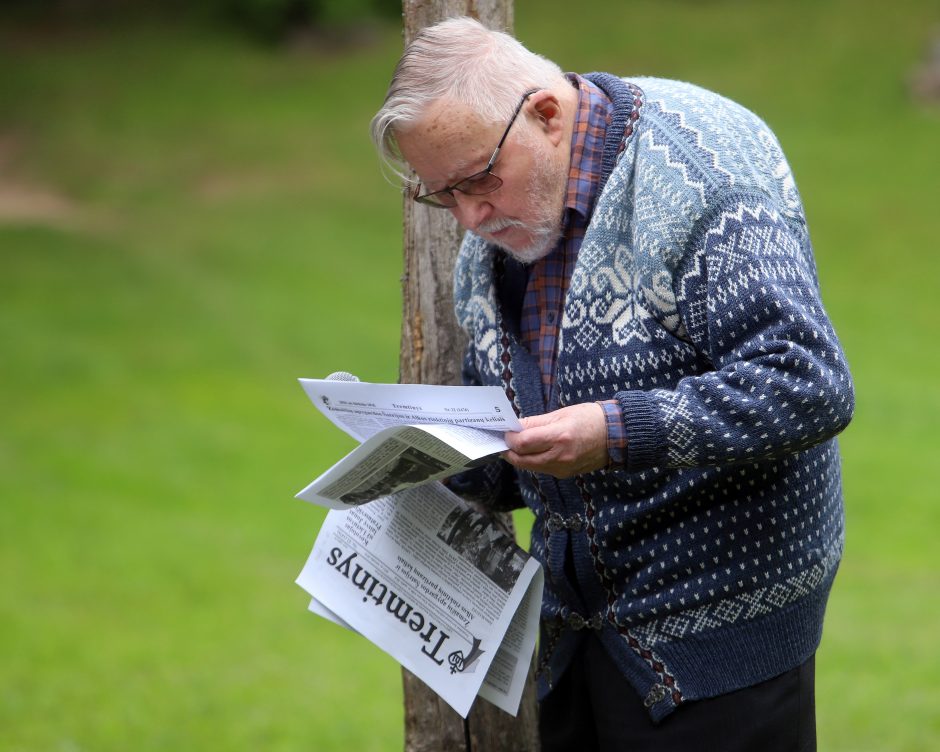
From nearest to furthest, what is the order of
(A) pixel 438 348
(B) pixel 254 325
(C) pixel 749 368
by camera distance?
(C) pixel 749 368 → (A) pixel 438 348 → (B) pixel 254 325

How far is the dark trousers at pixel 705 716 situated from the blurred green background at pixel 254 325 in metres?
2.17

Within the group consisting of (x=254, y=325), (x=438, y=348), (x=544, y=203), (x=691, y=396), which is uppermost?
(x=544, y=203)

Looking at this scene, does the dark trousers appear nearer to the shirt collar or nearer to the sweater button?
the sweater button

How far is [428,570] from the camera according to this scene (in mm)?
2154

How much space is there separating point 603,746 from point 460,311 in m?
0.78

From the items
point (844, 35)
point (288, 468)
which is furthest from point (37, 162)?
point (844, 35)

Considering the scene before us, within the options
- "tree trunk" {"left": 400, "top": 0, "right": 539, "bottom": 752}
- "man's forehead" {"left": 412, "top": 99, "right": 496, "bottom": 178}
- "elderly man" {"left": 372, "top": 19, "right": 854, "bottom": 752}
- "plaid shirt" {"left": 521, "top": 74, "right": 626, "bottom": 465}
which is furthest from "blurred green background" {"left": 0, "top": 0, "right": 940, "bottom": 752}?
"man's forehead" {"left": 412, "top": 99, "right": 496, "bottom": 178}

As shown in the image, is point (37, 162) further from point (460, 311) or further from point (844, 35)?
point (460, 311)

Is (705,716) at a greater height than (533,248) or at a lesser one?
lesser

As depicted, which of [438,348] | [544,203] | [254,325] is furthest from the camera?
[254,325]

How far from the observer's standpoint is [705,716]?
1.91 metres

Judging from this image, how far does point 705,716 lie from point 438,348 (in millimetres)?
956

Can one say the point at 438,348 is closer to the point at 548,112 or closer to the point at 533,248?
the point at 533,248

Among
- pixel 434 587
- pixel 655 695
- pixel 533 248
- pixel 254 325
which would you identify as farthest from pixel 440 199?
pixel 254 325
